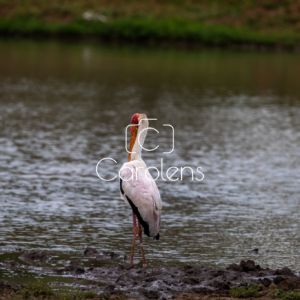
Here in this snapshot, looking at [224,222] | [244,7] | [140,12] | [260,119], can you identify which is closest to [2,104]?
[260,119]

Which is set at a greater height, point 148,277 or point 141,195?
point 141,195

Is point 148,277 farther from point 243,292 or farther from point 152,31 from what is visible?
point 152,31

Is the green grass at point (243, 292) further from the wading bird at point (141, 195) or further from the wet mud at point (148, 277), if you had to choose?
the wading bird at point (141, 195)

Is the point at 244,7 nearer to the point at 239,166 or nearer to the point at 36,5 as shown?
the point at 36,5

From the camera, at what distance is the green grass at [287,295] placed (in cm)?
657

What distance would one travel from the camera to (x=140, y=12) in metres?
59.4

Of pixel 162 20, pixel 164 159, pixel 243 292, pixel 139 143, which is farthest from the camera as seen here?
pixel 162 20

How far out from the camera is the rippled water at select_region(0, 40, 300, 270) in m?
9.50

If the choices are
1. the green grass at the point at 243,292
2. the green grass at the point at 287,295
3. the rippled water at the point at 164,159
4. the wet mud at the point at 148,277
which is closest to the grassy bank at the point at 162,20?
the rippled water at the point at 164,159

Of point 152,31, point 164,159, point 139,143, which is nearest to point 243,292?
point 139,143

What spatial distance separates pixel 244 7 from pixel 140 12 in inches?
422

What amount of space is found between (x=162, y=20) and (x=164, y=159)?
41824 mm

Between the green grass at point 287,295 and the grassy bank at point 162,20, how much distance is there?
150 feet

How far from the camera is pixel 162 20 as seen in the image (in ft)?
181
